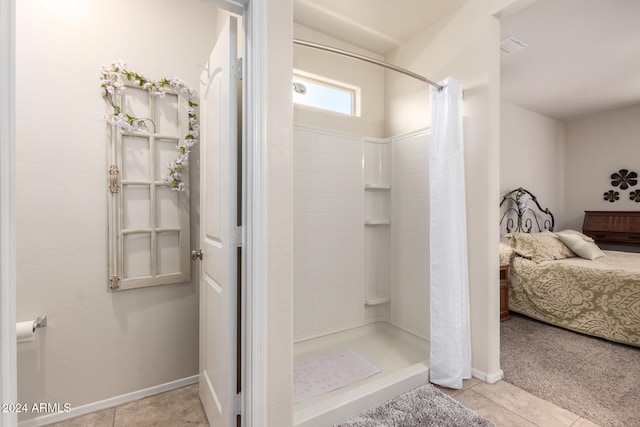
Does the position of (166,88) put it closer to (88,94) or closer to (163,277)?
(88,94)

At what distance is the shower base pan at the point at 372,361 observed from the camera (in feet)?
5.28

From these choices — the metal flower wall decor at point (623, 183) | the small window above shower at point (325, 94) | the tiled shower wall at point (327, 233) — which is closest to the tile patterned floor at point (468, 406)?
the tiled shower wall at point (327, 233)

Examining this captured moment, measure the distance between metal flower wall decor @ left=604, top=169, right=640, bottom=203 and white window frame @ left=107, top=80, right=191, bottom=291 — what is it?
5981mm

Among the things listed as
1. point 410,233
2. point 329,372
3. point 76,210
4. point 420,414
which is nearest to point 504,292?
point 410,233

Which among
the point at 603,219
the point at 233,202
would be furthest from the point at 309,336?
the point at 603,219

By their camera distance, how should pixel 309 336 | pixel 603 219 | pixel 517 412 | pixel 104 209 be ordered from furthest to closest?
pixel 603 219, pixel 309 336, pixel 104 209, pixel 517 412

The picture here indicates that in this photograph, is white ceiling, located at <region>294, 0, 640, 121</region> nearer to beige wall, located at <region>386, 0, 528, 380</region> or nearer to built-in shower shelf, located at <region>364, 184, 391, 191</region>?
beige wall, located at <region>386, 0, 528, 380</region>

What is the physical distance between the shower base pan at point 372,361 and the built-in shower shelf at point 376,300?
0.22 m

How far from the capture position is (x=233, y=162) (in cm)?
138

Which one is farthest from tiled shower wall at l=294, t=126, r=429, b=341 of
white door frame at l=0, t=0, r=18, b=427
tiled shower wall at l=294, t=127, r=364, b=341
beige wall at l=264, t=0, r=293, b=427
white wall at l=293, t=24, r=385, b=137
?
white door frame at l=0, t=0, r=18, b=427

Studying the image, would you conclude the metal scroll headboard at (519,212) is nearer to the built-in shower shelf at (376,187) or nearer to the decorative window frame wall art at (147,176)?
the built-in shower shelf at (376,187)

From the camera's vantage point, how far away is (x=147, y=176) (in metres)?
1.94

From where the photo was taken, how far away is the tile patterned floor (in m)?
1.66

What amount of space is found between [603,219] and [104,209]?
6346 millimetres
